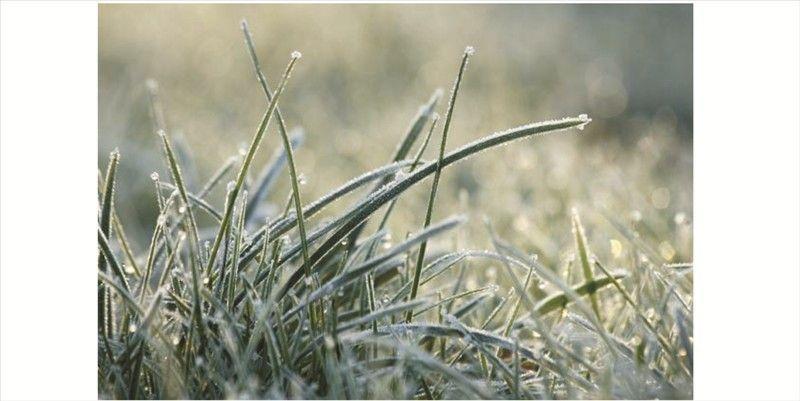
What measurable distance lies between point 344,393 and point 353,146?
1.69 meters

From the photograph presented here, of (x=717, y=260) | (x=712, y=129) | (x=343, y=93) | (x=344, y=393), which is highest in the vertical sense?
(x=343, y=93)

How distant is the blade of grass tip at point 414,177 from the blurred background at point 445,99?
1.79 feet

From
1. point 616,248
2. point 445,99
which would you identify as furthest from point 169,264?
point 445,99

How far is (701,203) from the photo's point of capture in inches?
32.7

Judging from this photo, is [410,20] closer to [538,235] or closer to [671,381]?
[538,235]

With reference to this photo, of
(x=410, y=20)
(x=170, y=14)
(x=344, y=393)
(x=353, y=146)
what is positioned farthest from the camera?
(x=410, y=20)

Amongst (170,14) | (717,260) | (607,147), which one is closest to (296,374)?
(717,260)

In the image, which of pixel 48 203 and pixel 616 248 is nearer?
pixel 48 203

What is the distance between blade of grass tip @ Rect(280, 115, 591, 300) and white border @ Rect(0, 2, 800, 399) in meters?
0.17

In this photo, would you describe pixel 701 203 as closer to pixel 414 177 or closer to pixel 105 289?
pixel 414 177

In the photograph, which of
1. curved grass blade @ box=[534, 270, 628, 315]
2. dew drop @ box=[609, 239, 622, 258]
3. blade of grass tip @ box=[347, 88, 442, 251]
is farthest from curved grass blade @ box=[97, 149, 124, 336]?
dew drop @ box=[609, 239, 622, 258]

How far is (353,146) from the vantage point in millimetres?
2416

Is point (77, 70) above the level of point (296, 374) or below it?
above

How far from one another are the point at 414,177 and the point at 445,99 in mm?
1995
